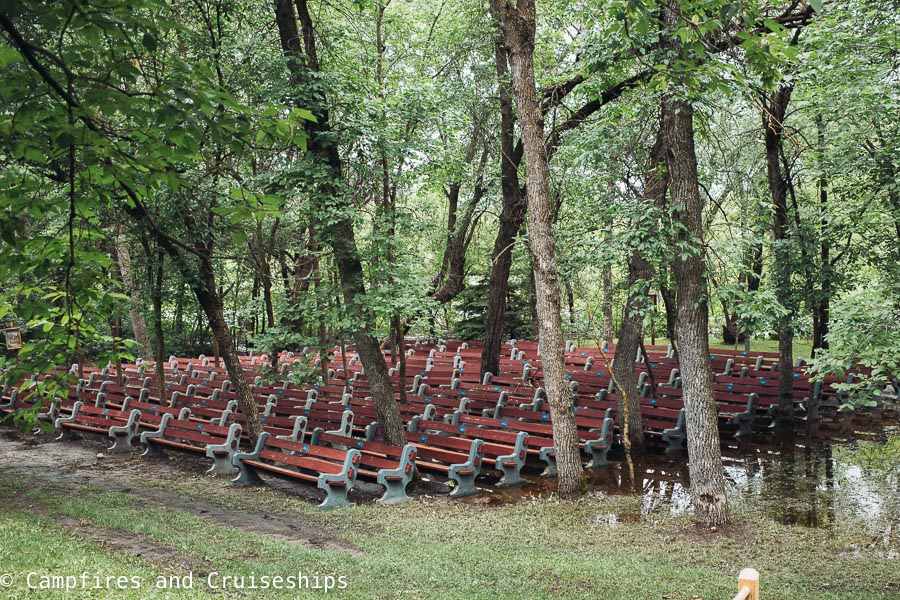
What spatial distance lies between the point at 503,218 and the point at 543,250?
6.35 metres

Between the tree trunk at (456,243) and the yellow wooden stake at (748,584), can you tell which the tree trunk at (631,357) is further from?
the tree trunk at (456,243)

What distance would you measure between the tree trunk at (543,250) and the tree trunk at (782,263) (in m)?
5.70

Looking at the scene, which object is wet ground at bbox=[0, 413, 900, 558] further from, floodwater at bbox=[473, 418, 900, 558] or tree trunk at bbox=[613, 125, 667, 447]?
tree trunk at bbox=[613, 125, 667, 447]

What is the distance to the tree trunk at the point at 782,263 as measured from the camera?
1338 cm

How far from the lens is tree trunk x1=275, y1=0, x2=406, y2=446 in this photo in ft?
32.9

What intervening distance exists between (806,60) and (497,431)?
7.39 meters

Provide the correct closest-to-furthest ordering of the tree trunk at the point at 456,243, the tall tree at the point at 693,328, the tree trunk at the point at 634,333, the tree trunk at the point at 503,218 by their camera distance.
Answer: the tall tree at the point at 693,328 < the tree trunk at the point at 634,333 < the tree trunk at the point at 503,218 < the tree trunk at the point at 456,243

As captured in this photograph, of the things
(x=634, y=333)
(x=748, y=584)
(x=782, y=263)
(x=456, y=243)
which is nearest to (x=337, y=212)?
(x=634, y=333)

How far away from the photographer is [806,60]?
9.49 metres

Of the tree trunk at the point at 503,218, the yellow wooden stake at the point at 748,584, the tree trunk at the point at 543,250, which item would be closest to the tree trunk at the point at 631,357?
the tree trunk at the point at 543,250

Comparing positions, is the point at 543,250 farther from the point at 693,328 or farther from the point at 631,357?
the point at 631,357

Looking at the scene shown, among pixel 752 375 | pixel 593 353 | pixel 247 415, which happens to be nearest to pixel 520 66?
pixel 247 415

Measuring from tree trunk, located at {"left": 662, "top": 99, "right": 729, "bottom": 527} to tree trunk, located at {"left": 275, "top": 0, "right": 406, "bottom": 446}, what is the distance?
14.8ft

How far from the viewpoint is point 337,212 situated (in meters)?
9.72
